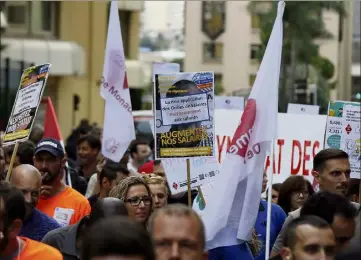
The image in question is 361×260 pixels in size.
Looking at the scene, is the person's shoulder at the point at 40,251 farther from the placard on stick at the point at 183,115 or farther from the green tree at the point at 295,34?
the green tree at the point at 295,34

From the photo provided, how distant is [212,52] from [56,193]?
75.2m

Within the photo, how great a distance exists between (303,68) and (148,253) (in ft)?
142

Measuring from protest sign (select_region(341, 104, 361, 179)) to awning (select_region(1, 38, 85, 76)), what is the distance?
25194 mm

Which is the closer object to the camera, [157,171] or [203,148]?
[203,148]

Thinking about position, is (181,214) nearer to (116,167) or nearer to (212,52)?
(116,167)

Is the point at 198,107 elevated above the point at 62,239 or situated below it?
above

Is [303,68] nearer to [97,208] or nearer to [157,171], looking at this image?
[157,171]

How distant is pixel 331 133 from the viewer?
35.8ft

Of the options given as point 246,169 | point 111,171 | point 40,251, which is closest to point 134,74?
point 111,171

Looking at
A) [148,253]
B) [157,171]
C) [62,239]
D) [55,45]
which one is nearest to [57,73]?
[55,45]

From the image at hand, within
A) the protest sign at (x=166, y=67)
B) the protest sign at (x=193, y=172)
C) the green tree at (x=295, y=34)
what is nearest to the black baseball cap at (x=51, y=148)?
the protest sign at (x=193, y=172)

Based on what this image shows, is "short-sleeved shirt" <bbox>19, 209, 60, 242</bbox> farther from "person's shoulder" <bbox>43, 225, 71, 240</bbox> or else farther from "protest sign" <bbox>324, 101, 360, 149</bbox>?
"protest sign" <bbox>324, 101, 360, 149</bbox>

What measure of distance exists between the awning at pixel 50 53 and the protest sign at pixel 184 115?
1048 inches

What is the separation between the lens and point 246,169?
26.2ft
